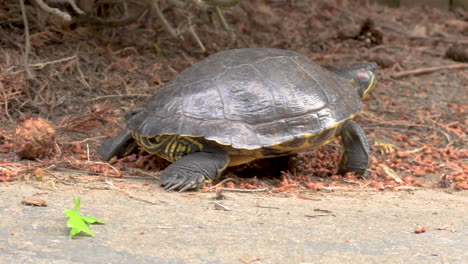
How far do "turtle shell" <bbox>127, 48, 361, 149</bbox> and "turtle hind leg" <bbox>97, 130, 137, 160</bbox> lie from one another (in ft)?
0.65

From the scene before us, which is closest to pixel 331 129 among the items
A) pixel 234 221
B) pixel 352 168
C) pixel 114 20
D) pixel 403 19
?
pixel 352 168

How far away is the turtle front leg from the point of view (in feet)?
12.8

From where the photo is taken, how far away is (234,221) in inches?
122

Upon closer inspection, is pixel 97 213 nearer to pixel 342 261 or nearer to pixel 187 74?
pixel 342 261

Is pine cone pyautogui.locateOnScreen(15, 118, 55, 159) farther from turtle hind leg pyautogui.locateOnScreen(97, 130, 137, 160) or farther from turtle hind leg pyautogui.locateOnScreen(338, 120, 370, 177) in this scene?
turtle hind leg pyautogui.locateOnScreen(338, 120, 370, 177)

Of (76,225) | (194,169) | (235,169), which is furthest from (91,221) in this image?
(235,169)

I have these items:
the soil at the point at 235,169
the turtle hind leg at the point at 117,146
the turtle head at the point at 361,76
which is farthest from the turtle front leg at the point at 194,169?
the turtle head at the point at 361,76

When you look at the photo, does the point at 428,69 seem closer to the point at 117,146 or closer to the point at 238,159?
the point at 238,159

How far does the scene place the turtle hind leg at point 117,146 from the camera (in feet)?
15.4

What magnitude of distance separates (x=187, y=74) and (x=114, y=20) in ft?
8.32

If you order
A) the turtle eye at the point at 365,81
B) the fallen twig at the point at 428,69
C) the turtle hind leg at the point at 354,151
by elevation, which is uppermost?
the turtle eye at the point at 365,81

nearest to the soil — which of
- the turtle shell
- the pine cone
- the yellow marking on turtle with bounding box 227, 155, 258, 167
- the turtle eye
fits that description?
the pine cone

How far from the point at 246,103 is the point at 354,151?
45.4 inches

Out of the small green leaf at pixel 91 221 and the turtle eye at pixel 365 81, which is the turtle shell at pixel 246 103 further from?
the small green leaf at pixel 91 221
